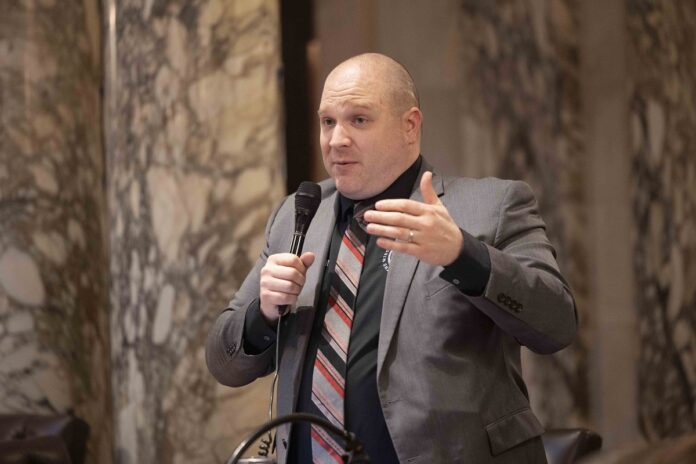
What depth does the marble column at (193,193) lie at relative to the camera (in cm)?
425

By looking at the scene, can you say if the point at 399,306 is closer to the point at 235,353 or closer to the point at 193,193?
the point at 235,353

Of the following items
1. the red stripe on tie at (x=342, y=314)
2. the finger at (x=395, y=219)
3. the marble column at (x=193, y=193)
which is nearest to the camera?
the finger at (x=395, y=219)

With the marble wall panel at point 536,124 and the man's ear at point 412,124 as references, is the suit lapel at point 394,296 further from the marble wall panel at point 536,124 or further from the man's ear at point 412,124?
the marble wall panel at point 536,124

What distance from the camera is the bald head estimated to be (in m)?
2.80

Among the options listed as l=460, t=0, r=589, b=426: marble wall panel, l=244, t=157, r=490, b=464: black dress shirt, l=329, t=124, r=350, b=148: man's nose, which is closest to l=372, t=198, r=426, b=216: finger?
l=244, t=157, r=490, b=464: black dress shirt

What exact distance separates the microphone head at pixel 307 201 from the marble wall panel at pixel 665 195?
9.18ft

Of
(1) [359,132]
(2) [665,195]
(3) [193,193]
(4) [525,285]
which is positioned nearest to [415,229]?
(4) [525,285]

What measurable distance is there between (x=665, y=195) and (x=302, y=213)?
9.53 feet

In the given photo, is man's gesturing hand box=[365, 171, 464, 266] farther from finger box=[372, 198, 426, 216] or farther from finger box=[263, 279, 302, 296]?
finger box=[263, 279, 302, 296]

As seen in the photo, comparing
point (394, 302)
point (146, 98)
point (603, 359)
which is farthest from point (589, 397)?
point (394, 302)

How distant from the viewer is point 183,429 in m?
4.25

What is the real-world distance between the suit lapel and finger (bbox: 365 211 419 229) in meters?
0.35

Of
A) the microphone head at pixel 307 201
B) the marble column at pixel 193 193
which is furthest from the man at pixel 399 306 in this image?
the marble column at pixel 193 193

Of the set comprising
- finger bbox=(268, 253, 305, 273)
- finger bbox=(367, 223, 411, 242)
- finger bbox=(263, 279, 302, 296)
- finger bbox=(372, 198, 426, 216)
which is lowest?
finger bbox=(263, 279, 302, 296)
